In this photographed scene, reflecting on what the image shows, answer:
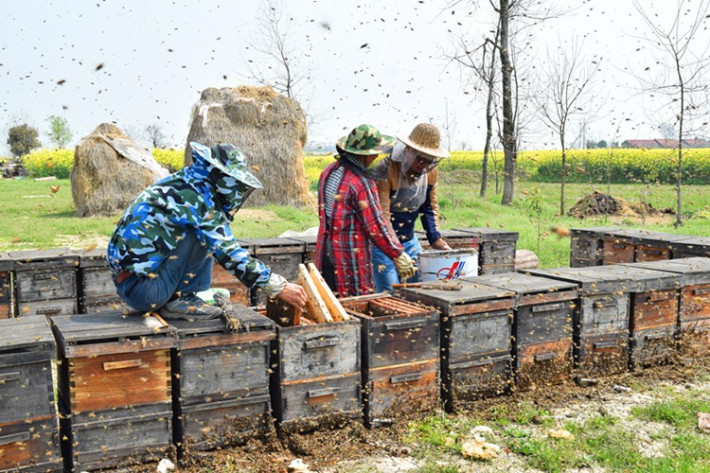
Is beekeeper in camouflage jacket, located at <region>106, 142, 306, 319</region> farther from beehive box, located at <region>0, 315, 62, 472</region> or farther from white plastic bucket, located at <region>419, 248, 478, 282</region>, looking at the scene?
white plastic bucket, located at <region>419, 248, 478, 282</region>

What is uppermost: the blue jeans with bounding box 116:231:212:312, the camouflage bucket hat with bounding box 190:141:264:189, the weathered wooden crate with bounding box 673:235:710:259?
the camouflage bucket hat with bounding box 190:141:264:189

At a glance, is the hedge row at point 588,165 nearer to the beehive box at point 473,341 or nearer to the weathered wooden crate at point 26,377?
the beehive box at point 473,341

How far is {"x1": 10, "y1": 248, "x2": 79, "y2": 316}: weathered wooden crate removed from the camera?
6.61 m

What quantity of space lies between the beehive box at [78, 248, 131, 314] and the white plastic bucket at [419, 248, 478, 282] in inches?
125

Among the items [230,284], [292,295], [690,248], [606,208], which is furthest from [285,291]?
[606,208]

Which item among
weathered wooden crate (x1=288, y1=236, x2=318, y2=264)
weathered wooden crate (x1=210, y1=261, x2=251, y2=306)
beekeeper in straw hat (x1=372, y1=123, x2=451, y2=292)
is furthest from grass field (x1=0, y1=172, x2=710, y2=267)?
beekeeper in straw hat (x1=372, y1=123, x2=451, y2=292)

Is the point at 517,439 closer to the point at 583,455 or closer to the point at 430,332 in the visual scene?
the point at 583,455

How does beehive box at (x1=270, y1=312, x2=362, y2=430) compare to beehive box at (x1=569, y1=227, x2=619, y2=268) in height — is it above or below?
below

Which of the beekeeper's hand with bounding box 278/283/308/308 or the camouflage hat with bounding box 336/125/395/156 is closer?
the beekeeper's hand with bounding box 278/283/308/308

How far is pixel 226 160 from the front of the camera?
4.11 m

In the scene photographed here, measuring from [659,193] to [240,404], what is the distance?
2666cm

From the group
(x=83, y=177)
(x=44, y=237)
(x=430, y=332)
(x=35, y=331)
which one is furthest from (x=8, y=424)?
(x=83, y=177)

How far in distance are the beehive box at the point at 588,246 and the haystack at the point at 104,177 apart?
41.5 feet

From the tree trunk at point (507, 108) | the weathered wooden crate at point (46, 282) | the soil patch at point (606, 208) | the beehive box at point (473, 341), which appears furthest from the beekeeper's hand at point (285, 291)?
the tree trunk at point (507, 108)
